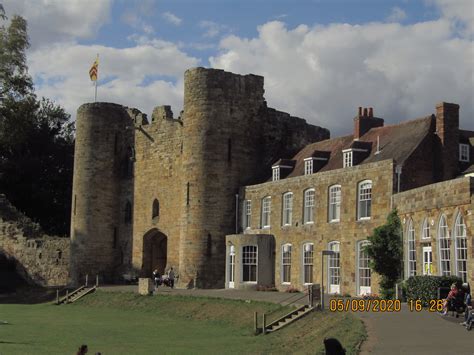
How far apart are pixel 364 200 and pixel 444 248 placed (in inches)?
291

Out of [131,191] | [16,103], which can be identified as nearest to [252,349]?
[16,103]

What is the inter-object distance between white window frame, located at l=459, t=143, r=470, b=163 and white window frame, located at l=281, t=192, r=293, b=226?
9028 millimetres

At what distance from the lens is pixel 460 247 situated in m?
31.0

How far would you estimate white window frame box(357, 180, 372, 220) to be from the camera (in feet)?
127

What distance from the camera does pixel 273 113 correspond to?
51.8 m

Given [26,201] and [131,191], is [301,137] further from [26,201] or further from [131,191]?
[26,201]

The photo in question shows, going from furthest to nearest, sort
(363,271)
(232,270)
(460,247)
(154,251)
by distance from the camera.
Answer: (154,251) < (232,270) < (363,271) < (460,247)

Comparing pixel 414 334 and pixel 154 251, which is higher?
pixel 154 251

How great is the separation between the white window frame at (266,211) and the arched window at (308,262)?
12.5ft

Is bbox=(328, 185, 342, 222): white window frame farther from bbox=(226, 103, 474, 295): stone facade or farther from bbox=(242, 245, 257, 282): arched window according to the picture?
bbox=(242, 245, 257, 282): arched window

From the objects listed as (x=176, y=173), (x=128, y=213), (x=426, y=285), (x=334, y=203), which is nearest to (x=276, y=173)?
(x=334, y=203)

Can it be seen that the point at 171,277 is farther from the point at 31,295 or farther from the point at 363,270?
the point at 363,270

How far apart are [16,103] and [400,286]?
24604 mm

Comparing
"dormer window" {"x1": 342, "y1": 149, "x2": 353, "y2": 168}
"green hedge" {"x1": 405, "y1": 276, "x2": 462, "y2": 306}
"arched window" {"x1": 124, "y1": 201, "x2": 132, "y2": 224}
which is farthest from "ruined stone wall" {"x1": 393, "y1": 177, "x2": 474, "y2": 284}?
"arched window" {"x1": 124, "y1": 201, "x2": 132, "y2": 224}
